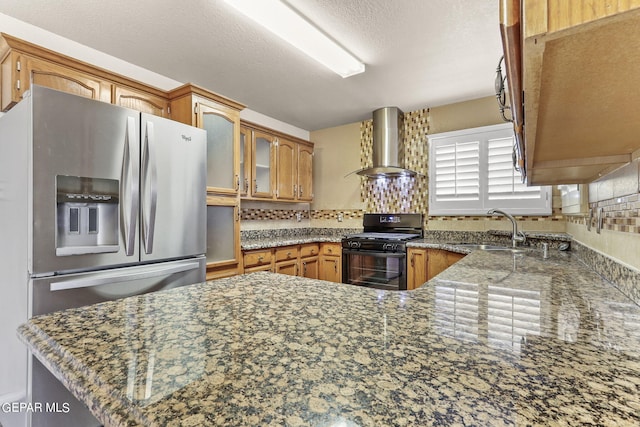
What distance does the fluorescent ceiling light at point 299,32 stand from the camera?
5.50 ft

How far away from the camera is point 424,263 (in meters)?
2.82

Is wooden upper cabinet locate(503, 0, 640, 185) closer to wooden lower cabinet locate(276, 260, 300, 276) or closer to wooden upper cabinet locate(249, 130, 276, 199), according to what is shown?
wooden lower cabinet locate(276, 260, 300, 276)

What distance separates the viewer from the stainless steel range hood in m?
3.42

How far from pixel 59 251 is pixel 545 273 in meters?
2.29

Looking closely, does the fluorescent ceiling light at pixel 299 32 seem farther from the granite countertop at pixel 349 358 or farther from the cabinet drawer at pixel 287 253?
the cabinet drawer at pixel 287 253

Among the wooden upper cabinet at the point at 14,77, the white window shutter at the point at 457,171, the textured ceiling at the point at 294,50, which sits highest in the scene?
the textured ceiling at the point at 294,50

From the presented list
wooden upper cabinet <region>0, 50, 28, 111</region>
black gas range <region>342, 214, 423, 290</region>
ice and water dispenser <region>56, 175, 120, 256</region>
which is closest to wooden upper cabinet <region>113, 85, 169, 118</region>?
wooden upper cabinet <region>0, 50, 28, 111</region>

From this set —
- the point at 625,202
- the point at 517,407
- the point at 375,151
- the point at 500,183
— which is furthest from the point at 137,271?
the point at 500,183

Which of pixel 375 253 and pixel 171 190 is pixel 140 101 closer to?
pixel 171 190

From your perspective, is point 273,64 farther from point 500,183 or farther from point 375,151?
point 500,183

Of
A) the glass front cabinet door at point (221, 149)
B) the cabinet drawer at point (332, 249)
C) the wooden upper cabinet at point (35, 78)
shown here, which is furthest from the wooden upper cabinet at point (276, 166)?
the wooden upper cabinet at point (35, 78)

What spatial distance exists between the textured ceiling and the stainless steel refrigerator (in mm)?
654

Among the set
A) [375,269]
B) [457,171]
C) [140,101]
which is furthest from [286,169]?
[457,171]

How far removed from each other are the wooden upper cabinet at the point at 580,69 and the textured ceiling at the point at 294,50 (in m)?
1.43
